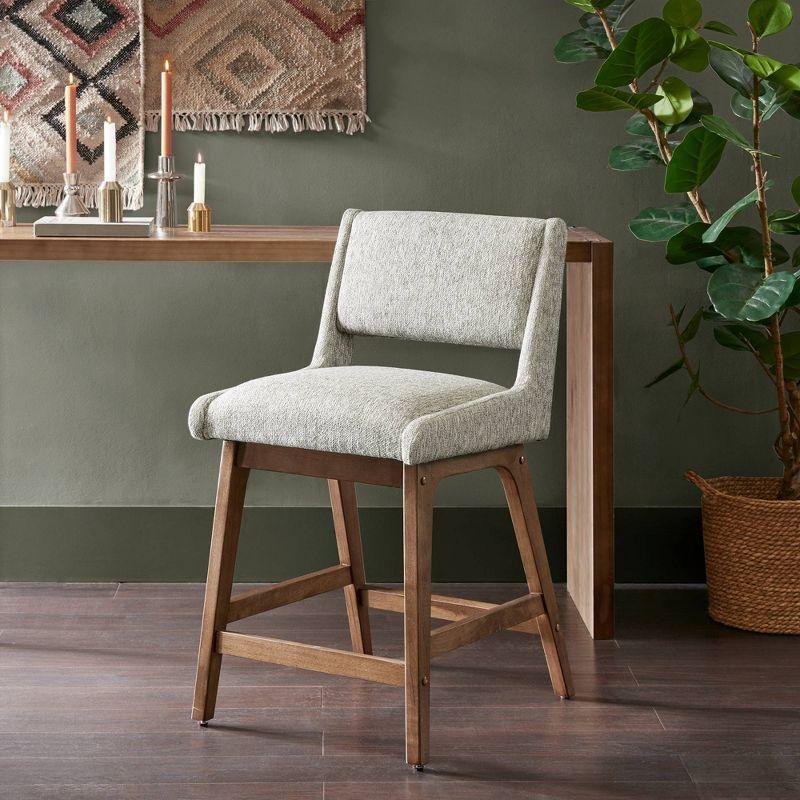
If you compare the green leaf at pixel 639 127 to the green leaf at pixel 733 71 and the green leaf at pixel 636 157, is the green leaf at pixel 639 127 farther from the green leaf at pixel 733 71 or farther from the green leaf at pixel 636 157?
the green leaf at pixel 733 71

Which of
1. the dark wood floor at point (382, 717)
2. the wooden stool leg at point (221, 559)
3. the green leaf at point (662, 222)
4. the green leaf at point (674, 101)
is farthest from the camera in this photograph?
the green leaf at point (662, 222)

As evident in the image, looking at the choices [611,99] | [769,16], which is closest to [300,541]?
[611,99]

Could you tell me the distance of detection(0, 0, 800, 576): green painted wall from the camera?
266 cm

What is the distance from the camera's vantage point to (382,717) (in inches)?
78.6

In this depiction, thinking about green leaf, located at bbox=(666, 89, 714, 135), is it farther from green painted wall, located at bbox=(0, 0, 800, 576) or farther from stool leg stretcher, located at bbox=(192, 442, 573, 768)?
stool leg stretcher, located at bbox=(192, 442, 573, 768)

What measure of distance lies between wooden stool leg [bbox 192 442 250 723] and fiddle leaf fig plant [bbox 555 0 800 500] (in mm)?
894

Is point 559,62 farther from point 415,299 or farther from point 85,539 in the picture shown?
point 85,539

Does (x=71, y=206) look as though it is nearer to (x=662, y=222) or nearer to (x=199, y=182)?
(x=199, y=182)

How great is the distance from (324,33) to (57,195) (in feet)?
2.26

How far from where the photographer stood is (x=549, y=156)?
269 cm

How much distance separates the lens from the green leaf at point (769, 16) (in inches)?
82.0

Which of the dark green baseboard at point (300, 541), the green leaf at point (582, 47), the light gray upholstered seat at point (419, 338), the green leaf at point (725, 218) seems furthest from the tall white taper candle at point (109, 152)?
the green leaf at point (725, 218)

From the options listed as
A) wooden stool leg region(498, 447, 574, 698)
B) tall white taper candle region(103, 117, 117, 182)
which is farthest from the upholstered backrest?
tall white taper candle region(103, 117, 117, 182)

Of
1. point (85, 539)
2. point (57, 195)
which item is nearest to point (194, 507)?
point (85, 539)
